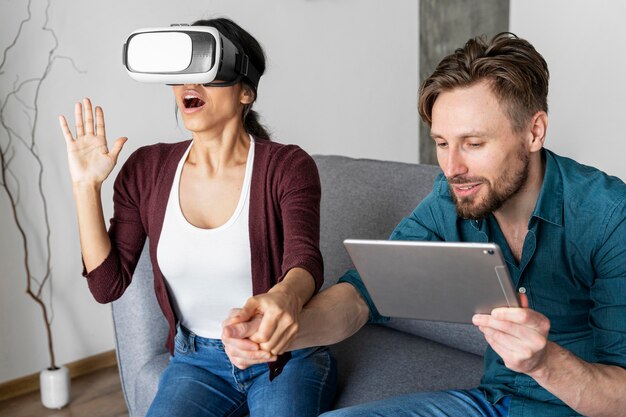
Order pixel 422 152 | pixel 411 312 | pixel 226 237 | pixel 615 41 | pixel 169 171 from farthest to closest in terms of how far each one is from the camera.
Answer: pixel 422 152 → pixel 615 41 → pixel 169 171 → pixel 226 237 → pixel 411 312

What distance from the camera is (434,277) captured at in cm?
115

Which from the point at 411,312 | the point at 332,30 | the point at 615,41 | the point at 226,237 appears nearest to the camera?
the point at 411,312

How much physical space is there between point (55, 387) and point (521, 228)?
1865 mm

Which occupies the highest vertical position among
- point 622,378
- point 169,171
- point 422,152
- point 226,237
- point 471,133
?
point 471,133

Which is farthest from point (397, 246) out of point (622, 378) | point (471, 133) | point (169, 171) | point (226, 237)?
point (169, 171)

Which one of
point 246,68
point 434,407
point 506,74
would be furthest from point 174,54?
point 434,407

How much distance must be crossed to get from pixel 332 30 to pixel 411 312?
8.24ft

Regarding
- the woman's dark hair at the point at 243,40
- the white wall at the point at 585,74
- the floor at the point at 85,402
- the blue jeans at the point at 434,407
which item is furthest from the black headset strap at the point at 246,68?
the white wall at the point at 585,74

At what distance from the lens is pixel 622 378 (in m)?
1.22

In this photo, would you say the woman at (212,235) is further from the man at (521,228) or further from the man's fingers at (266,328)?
the man's fingers at (266,328)

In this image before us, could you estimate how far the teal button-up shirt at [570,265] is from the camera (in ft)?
4.23

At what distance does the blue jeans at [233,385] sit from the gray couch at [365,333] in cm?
13

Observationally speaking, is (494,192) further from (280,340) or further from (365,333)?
(365,333)

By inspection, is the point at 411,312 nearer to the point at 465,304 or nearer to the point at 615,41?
the point at 465,304
